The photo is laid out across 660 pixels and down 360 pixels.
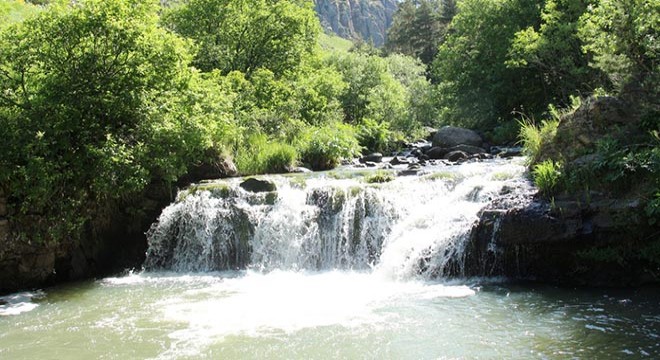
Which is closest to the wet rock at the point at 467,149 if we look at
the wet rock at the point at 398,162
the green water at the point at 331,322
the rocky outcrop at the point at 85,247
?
the wet rock at the point at 398,162

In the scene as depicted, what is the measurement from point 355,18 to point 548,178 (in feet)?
553

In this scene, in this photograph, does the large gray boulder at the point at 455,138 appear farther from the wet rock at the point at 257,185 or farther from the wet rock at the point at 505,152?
the wet rock at the point at 257,185

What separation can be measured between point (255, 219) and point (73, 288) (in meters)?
3.99

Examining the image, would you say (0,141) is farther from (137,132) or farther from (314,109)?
(314,109)

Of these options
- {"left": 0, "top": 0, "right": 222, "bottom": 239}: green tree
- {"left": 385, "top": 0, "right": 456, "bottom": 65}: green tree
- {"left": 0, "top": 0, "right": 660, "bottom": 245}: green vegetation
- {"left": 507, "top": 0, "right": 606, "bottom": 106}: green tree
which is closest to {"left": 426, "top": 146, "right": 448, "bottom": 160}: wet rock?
{"left": 0, "top": 0, "right": 660, "bottom": 245}: green vegetation

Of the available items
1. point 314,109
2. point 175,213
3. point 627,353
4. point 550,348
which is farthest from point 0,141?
point 314,109

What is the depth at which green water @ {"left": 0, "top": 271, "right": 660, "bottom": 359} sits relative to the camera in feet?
23.3

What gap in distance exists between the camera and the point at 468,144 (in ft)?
78.2

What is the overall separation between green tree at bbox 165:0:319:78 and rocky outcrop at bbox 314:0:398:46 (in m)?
134

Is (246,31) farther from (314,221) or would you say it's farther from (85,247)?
(85,247)

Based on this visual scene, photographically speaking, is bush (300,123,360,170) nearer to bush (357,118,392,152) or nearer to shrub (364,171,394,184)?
bush (357,118,392,152)

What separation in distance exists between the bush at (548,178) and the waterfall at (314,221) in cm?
95

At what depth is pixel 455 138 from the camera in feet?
78.7

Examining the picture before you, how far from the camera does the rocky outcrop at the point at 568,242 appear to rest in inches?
374
